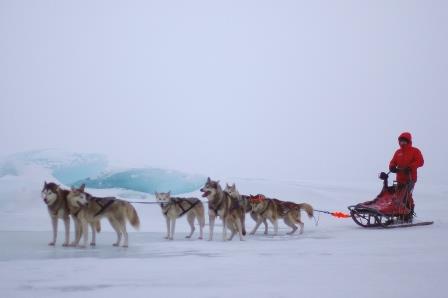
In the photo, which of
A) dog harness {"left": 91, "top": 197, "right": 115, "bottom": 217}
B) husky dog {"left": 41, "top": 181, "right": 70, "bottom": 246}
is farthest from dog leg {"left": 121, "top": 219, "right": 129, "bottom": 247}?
husky dog {"left": 41, "top": 181, "right": 70, "bottom": 246}

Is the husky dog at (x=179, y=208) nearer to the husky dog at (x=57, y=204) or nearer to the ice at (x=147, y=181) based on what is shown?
the husky dog at (x=57, y=204)

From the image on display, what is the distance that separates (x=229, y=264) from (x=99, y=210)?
2.81 metres

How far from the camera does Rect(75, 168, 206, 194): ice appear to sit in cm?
1396

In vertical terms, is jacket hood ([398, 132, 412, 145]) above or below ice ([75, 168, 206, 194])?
above

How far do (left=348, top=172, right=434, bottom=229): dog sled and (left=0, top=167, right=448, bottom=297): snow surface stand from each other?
1.44ft

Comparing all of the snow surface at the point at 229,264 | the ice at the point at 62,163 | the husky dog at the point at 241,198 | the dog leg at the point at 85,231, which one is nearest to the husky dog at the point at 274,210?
the husky dog at the point at 241,198

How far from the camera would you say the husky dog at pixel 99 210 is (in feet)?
26.0

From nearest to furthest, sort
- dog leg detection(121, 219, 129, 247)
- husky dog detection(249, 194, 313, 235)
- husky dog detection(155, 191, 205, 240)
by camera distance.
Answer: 1. dog leg detection(121, 219, 129, 247)
2. husky dog detection(155, 191, 205, 240)
3. husky dog detection(249, 194, 313, 235)

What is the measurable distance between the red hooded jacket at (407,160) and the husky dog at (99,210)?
6.04 metres

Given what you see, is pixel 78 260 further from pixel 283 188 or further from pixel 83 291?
pixel 283 188

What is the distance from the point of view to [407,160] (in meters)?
11.4

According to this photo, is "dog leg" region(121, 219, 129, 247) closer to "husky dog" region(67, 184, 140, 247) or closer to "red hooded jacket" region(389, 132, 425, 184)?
"husky dog" region(67, 184, 140, 247)

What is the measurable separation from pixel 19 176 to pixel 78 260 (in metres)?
8.15

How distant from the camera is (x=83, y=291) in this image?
454cm
